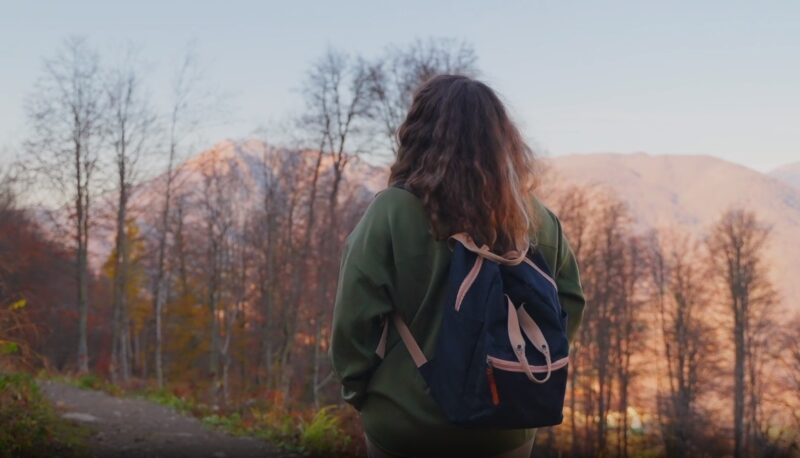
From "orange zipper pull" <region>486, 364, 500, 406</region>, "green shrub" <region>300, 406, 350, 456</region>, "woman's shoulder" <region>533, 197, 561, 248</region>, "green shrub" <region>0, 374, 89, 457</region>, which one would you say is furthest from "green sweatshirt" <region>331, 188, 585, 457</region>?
"green shrub" <region>300, 406, 350, 456</region>

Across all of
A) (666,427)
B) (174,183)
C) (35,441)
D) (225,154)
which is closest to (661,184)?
(666,427)

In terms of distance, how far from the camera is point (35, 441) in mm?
6965

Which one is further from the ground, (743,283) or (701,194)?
(701,194)

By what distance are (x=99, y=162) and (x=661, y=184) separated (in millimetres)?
60311

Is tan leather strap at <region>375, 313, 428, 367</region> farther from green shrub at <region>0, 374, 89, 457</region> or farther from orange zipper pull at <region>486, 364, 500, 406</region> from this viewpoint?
green shrub at <region>0, 374, 89, 457</region>

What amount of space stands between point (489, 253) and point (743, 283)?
120 feet

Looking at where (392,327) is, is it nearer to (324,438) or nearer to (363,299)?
(363,299)

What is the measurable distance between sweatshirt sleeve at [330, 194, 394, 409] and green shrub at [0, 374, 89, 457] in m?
4.63

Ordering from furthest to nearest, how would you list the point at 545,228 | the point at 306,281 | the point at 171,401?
the point at 306,281 → the point at 171,401 → the point at 545,228

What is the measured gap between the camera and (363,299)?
7.11ft

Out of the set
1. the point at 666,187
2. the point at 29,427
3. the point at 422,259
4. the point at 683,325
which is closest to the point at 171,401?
the point at 29,427

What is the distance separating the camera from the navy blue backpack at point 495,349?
205 cm

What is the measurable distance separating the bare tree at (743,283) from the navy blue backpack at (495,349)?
33005 mm

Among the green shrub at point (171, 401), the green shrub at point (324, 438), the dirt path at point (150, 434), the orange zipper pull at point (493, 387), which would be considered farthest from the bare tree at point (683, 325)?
the orange zipper pull at point (493, 387)
